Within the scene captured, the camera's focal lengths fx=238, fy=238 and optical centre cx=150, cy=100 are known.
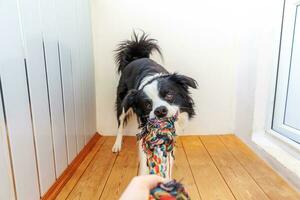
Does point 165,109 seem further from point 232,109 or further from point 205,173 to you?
point 232,109

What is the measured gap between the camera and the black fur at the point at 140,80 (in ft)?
4.46

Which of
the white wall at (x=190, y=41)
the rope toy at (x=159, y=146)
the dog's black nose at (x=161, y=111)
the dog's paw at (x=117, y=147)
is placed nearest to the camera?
the rope toy at (x=159, y=146)

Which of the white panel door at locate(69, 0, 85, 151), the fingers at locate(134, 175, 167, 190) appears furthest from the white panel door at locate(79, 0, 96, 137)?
the fingers at locate(134, 175, 167, 190)

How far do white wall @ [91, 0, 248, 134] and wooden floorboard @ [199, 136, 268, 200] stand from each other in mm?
322

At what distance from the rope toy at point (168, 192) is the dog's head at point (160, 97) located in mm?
749

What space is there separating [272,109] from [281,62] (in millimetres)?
297

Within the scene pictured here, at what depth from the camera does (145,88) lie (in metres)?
1.34

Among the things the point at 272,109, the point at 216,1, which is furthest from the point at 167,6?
→ the point at 272,109

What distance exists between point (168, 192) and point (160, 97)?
888 millimetres

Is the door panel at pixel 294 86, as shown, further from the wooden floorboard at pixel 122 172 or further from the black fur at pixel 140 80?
the wooden floorboard at pixel 122 172

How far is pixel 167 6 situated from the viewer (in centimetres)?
179

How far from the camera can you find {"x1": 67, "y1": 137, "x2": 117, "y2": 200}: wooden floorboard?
1162 millimetres

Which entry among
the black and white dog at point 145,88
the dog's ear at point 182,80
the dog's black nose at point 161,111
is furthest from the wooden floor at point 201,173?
the dog's ear at point 182,80

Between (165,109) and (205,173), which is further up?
(165,109)
